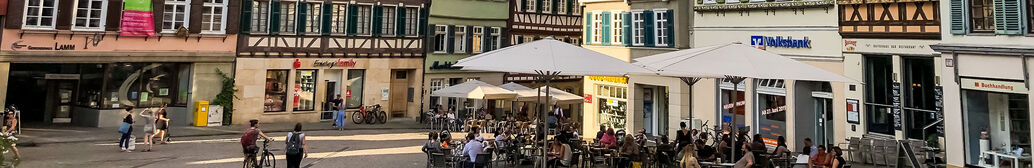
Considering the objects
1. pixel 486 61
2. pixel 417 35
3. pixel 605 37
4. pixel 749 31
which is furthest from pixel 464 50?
pixel 486 61

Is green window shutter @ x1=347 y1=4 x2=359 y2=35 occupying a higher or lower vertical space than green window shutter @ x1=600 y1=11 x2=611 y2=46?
higher

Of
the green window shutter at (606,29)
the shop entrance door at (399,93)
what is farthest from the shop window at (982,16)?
the shop entrance door at (399,93)

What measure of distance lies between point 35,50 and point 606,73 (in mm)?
18299

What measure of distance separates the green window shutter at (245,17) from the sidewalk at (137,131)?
332 cm

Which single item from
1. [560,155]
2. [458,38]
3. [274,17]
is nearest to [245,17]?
[274,17]

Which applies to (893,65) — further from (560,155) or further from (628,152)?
(560,155)

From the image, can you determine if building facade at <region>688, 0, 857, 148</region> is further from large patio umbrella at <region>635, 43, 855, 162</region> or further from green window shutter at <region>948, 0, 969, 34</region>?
large patio umbrella at <region>635, 43, 855, 162</region>

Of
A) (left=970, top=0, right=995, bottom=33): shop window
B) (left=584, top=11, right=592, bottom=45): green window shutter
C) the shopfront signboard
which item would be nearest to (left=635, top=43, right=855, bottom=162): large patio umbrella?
(left=970, top=0, right=995, bottom=33): shop window

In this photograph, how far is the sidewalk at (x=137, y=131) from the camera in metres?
18.9

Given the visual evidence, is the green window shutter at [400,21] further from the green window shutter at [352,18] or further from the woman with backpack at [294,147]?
the woman with backpack at [294,147]

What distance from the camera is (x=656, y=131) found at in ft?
74.6

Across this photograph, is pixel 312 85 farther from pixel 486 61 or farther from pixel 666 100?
pixel 486 61

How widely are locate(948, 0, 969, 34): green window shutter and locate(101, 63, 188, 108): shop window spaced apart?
869 inches

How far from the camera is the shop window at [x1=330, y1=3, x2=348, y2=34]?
2700 centimetres
